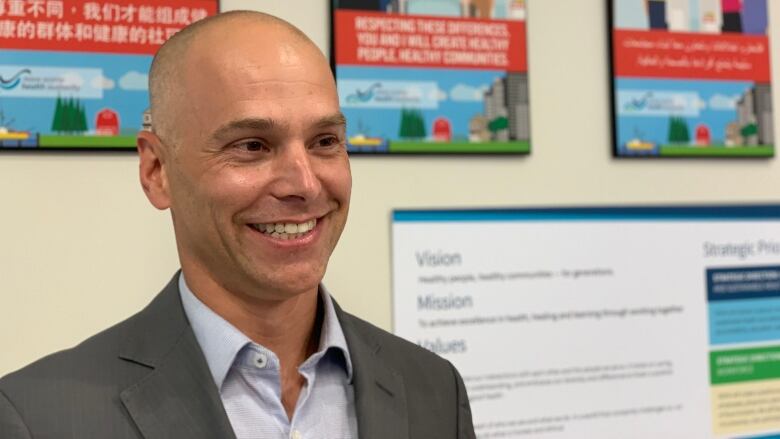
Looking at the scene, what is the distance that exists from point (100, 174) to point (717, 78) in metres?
1.45

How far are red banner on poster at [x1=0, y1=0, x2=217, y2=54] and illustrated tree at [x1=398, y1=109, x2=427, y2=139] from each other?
17.4 inches

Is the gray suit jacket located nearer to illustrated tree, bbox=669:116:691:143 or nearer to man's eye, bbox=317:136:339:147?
man's eye, bbox=317:136:339:147

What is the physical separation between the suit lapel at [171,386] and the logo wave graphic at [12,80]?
0.68 meters

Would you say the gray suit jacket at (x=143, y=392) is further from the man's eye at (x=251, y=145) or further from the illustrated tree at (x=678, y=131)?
the illustrated tree at (x=678, y=131)

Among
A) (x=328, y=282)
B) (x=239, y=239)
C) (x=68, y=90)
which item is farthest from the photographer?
(x=328, y=282)

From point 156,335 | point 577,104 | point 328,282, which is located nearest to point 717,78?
point 577,104

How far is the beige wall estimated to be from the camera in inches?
63.3

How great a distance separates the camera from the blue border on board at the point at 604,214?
1866 mm

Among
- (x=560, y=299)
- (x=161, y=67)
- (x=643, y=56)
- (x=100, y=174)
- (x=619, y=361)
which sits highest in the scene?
(x=643, y=56)

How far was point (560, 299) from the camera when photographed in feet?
6.49

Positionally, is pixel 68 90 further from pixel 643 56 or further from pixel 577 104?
pixel 643 56

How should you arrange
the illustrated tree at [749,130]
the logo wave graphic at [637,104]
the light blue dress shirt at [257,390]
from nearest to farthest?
1. the light blue dress shirt at [257,390]
2. the logo wave graphic at [637,104]
3. the illustrated tree at [749,130]

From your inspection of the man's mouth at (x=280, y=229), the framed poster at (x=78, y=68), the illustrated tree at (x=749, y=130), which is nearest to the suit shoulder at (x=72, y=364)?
the man's mouth at (x=280, y=229)

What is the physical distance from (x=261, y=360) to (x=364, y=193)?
75 centimetres
